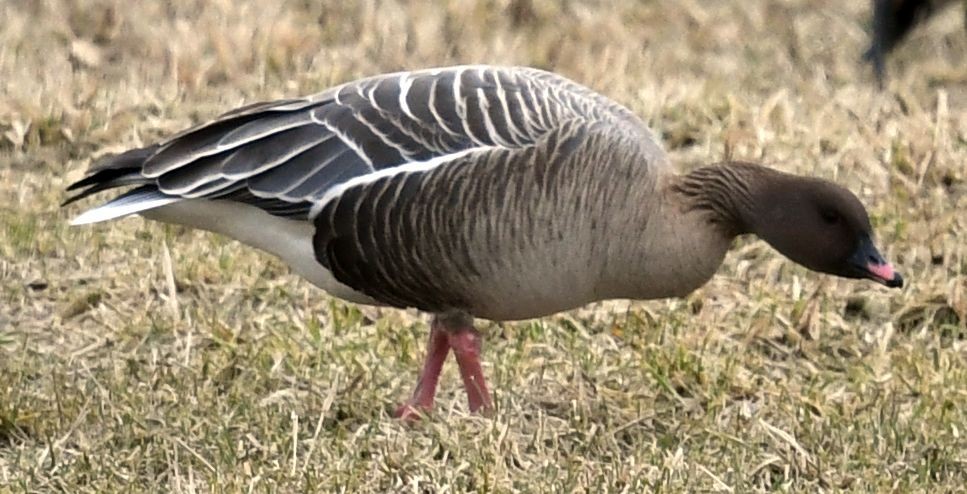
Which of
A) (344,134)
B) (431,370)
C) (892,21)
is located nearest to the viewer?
(344,134)

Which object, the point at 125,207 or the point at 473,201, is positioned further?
the point at 125,207

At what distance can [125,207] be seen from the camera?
464 cm

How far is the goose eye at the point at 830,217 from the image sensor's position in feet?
14.6

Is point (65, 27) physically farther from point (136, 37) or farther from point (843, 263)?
point (843, 263)

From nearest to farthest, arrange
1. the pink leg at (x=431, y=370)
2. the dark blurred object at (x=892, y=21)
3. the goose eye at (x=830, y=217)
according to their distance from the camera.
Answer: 1. the goose eye at (x=830, y=217)
2. the pink leg at (x=431, y=370)
3. the dark blurred object at (x=892, y=21)

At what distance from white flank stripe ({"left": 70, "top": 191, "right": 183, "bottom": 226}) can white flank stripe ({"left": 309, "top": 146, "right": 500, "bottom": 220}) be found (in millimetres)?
411

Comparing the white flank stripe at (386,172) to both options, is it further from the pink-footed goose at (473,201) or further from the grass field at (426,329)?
the grass field at (426,329)

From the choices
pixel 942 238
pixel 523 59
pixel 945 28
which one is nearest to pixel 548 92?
pixel 942 238

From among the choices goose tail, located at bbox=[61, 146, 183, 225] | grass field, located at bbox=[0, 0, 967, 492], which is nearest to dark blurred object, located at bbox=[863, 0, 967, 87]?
grass field, located at bbox=[0, 0, 967, 492]

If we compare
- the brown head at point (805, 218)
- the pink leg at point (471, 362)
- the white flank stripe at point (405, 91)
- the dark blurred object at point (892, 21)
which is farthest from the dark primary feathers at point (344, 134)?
the dark blurred object at point (892, 21)

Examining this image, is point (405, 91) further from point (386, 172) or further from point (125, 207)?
point (125, 207)

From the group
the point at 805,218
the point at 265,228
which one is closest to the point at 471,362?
the point at 265,228

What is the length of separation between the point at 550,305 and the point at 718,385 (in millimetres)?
732

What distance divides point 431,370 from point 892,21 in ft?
16.0
